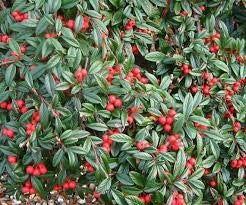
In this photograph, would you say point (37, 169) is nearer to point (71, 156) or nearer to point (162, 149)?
point (71, 156)

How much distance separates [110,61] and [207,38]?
0.60 m

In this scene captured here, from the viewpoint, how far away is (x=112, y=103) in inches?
74.7

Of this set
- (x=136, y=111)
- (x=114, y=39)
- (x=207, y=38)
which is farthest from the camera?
(x=207, y=38)

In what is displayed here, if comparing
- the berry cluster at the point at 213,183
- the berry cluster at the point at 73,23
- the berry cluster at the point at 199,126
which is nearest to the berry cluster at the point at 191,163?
the berry cluster at the point at 199,126

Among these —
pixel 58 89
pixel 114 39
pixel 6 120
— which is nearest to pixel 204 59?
pixel 114 39

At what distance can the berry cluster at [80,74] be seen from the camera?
1.84 meters

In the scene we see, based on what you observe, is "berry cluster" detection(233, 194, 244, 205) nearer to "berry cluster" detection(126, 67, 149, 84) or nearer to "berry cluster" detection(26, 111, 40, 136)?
"berry cluster" detection(126, 67, 149, 84)

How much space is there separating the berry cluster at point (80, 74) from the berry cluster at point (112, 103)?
124mm

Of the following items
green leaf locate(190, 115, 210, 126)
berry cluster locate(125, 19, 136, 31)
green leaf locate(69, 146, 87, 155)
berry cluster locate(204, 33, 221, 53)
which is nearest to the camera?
green leaf locate(69, 146, 87, 155)

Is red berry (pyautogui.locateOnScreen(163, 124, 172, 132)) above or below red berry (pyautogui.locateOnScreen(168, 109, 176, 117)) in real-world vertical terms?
below

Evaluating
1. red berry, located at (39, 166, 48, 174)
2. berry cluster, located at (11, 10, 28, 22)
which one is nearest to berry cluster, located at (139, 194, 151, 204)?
red berry, located at (39, 166, 48, 174)

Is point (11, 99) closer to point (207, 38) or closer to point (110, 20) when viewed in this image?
point (110, 20)

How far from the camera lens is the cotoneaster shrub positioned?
1844 mm

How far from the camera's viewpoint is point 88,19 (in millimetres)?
1909
